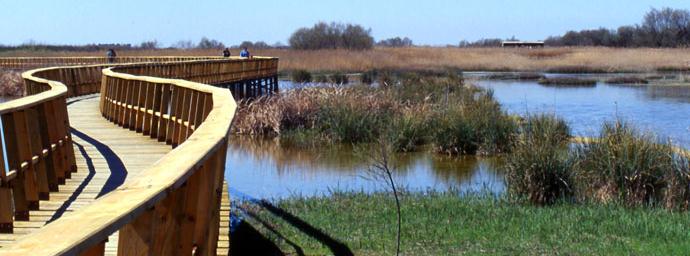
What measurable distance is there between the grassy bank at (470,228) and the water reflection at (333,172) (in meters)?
2.43

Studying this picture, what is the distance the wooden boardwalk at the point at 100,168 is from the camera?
23.8 ft

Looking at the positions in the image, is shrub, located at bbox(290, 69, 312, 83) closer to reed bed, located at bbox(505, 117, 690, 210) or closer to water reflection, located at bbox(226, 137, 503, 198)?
water reflection, located at bbox(226, 137, 503, 198)

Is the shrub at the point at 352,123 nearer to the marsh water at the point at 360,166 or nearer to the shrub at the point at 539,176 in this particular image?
the marsh water at the point at 360,166

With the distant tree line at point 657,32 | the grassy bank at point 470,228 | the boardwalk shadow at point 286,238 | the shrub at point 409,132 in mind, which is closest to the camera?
the grassy bank at point 470,228

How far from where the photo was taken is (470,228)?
39.5ft

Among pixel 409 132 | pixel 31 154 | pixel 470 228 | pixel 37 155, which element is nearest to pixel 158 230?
pixel 31 154

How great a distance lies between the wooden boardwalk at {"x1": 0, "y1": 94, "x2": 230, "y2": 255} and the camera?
7243mm

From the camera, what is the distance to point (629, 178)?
46.7 ft

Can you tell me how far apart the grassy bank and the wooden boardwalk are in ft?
5.90

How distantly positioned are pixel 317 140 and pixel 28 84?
29.0ft

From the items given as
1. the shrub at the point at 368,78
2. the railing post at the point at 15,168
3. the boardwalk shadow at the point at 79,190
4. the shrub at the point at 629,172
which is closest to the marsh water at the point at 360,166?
the shrub at the point at 629,172

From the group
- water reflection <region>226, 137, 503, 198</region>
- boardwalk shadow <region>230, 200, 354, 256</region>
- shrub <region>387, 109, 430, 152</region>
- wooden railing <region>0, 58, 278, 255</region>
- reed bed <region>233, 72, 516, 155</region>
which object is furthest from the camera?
shrub <region>387, 109, 430, 152</region>

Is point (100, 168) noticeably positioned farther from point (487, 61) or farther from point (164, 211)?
point (487, 61)

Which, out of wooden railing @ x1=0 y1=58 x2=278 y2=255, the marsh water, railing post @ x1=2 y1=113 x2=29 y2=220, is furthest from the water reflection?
wooden railing @ x1=0 y1=58 x2=278 y2=255
